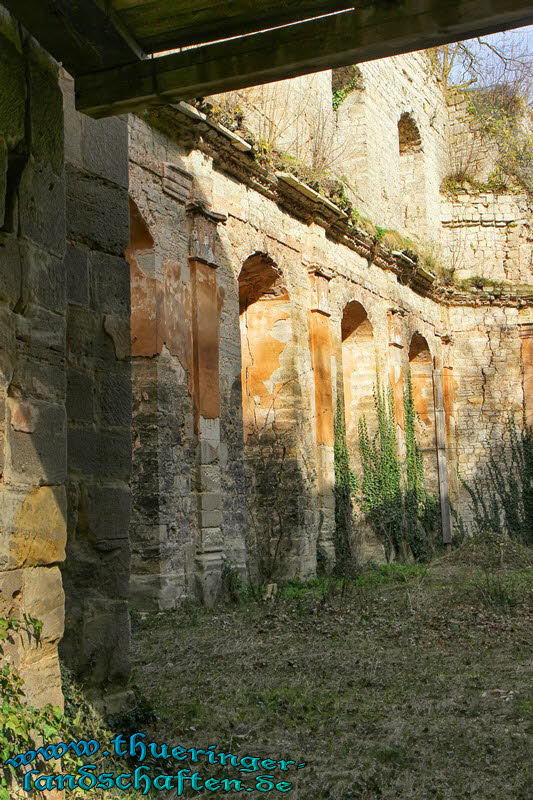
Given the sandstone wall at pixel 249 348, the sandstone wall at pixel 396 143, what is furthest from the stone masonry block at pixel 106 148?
the sandstone wall at pixel 396 143

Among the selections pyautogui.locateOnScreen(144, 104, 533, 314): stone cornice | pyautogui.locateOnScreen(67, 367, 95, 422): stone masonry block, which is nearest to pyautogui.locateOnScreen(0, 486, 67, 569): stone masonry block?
pyautogui.locateOnScreen(67, 367, 95, 422): stone masonry block

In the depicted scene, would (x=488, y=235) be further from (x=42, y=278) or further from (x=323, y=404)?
(x=42, y=278)

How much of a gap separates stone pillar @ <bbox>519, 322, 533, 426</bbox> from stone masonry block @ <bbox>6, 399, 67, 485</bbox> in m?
16.9

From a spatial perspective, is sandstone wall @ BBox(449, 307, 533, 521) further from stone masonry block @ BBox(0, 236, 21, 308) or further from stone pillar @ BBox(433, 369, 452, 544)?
stone masonry block @ BBox(0, 236, 21, 308)

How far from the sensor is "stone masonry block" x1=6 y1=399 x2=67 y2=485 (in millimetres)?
3127

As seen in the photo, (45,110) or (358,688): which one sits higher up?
(45,110)

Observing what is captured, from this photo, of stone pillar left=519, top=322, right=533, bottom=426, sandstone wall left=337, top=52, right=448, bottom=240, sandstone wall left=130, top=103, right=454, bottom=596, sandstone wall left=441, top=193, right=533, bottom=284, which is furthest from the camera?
sandstone wall left=441, top=193, right=533, bottom=284

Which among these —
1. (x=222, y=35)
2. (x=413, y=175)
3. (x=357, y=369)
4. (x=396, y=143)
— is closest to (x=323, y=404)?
(x=357, y=369)

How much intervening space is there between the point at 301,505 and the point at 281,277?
10.4 ft

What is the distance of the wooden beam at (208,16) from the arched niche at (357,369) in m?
11.6

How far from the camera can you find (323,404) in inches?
511

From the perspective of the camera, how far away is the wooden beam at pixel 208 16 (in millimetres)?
3412

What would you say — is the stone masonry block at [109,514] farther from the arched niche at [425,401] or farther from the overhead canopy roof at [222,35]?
the arched niche at [425,401]

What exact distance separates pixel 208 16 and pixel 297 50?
378mm
